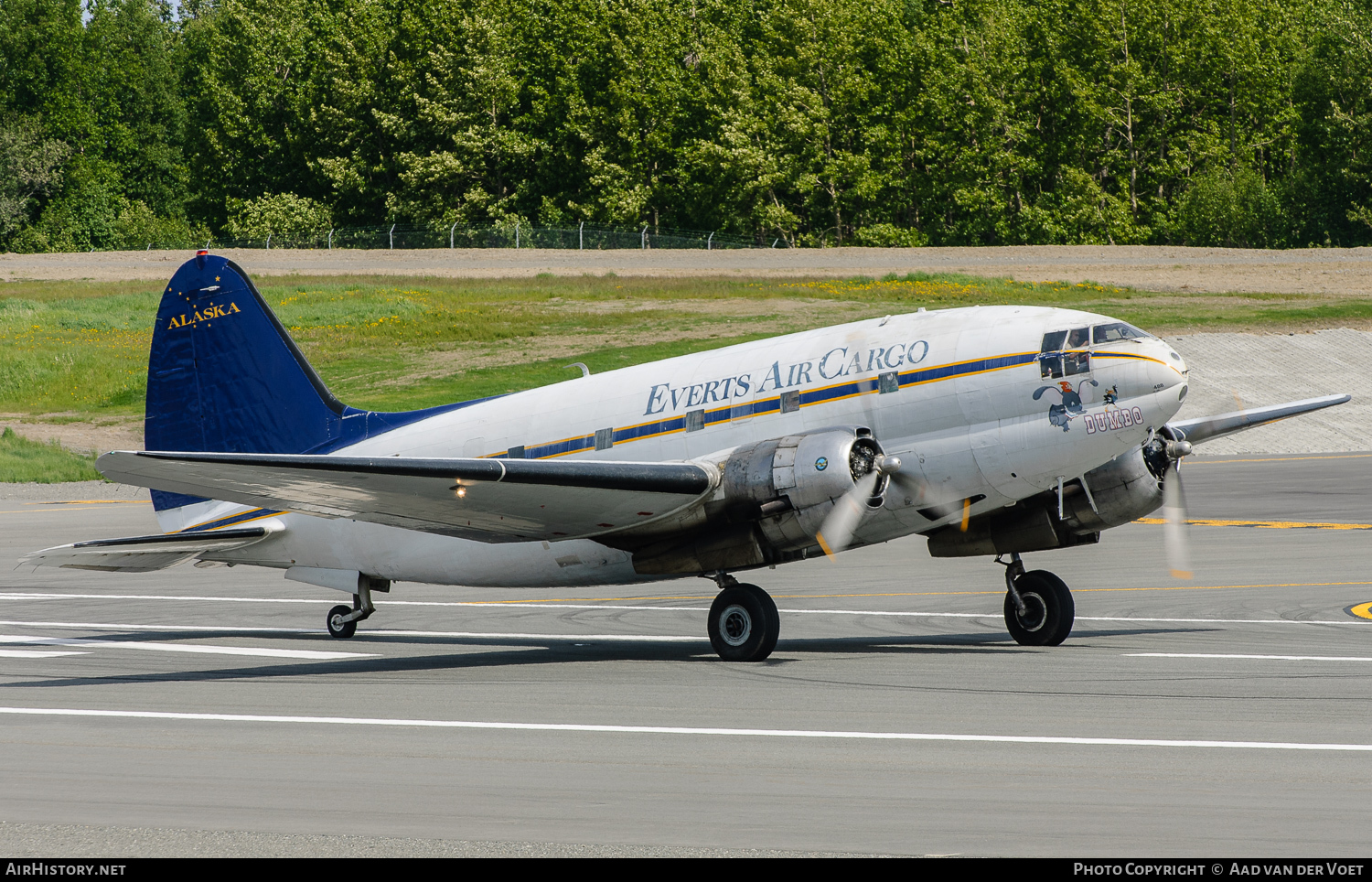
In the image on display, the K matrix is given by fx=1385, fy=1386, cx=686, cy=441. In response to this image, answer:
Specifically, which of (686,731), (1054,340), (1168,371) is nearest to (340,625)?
(686,731)

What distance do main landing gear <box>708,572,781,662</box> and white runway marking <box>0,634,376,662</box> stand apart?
5539mm

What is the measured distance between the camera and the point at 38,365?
69062 millimetres

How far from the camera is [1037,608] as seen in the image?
19672mm

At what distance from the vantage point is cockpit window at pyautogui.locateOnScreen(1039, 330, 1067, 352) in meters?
17.9

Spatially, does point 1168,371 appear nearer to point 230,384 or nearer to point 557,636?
point 557,636

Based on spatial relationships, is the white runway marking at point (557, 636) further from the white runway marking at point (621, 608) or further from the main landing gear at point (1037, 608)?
the main landing gear at point (1037, 608)

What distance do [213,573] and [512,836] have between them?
2570 centimetres

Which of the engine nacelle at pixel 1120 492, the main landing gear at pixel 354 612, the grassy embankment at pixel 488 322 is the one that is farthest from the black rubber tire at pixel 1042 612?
the grassy embankment at pixel 488 322

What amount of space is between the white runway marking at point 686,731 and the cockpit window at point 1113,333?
21.5 ft

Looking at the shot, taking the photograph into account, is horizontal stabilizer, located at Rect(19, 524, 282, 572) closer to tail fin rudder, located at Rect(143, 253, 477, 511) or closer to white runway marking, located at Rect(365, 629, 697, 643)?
tail fin rudder, located at Rect(143, 253, 477, 511)

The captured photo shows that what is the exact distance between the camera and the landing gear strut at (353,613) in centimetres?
2216

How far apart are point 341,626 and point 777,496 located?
340 inches

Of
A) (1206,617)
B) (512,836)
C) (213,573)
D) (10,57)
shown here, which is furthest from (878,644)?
(10,57)

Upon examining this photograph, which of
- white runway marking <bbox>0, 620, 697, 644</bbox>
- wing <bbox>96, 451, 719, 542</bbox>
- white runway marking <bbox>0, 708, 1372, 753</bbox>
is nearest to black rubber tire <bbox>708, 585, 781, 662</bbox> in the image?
wing <bbox>96, 451, 719, 542</bbox>
